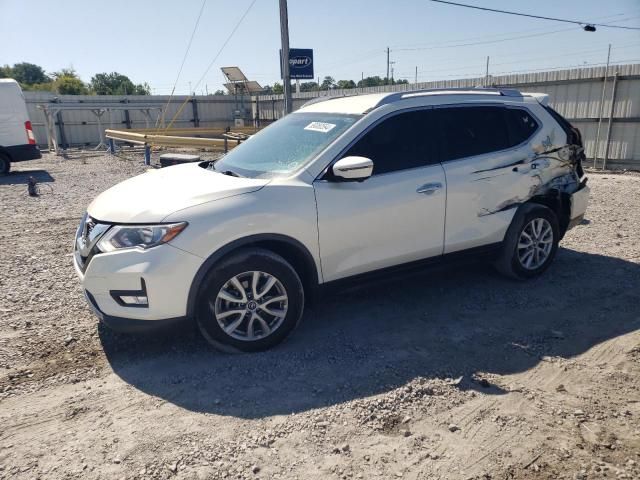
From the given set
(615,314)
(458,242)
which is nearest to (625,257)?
(615,314)

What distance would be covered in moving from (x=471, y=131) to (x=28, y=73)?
4041 inches

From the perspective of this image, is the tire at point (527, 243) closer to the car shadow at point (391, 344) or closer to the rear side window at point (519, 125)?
the car shadow at point (391, 344)

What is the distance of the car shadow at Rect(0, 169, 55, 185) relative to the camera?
43.6 feet

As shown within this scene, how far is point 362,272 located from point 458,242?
106 centimetres

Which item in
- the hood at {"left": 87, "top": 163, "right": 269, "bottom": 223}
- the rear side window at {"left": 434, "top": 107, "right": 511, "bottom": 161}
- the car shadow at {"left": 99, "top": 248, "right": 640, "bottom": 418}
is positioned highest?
the rear side window at {"left": 434, "top": 107, "right": 511, "bottom": 161}

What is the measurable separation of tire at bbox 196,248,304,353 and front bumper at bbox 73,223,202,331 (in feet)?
0.56

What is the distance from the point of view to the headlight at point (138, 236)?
3.32m

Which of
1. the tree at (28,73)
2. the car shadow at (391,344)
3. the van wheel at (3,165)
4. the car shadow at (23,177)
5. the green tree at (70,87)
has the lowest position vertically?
the car shadow at (391,344)

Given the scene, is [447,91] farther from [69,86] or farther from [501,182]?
[69,86]

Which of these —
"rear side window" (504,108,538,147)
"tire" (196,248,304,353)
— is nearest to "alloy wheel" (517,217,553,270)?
"rear side window" (504,108,538,147)

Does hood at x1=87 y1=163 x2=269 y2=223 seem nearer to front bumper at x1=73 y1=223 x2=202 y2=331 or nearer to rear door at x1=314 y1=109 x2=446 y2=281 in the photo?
front bumper at x1=73 y1=223 x2=202 y2=331

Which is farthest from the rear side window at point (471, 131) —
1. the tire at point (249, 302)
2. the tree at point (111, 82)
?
the tree at point (111, 82)

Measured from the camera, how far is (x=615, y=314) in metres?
4.38

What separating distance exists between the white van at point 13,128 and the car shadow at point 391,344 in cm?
1336
